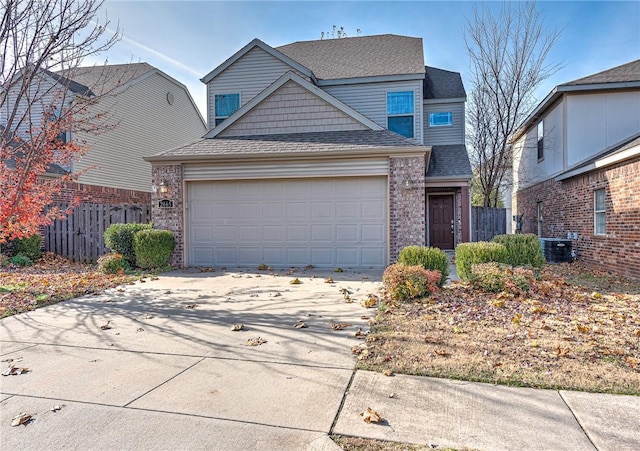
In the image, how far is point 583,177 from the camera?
1128cm

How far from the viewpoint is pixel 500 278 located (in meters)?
6.60

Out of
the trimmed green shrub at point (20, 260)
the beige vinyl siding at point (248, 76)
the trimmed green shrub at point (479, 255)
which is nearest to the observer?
the trimmed green shrub at point (479, 255)

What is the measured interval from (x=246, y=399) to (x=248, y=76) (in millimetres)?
13442

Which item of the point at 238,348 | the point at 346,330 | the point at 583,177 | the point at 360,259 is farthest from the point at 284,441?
the point at 583,177

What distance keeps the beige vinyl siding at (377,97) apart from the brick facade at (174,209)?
6878 mm

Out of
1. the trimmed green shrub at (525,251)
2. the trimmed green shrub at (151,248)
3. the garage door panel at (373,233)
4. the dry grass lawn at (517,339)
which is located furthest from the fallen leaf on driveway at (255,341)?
the trimmed green shrub at (151,248)

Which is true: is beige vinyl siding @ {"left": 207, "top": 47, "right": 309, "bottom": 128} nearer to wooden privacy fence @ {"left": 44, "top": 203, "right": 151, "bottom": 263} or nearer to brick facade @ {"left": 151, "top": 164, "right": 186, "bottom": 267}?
brick facade @ {"left": 151, "top": 164, "right": 186, "bottom": 267}

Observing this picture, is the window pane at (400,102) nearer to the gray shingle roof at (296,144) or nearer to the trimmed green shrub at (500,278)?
the gray shingle roof at (296,144)

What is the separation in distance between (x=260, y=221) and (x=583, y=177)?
898 centimetres

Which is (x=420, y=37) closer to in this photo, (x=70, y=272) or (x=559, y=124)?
(x=559, y=124)

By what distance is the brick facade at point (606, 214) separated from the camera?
343 inches

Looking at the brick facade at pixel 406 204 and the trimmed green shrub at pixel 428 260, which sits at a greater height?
the brick facade at pixel 406 204

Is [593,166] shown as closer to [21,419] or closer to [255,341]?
[255,341]

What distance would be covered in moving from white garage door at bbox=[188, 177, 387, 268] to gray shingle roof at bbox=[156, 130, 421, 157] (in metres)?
0.82
